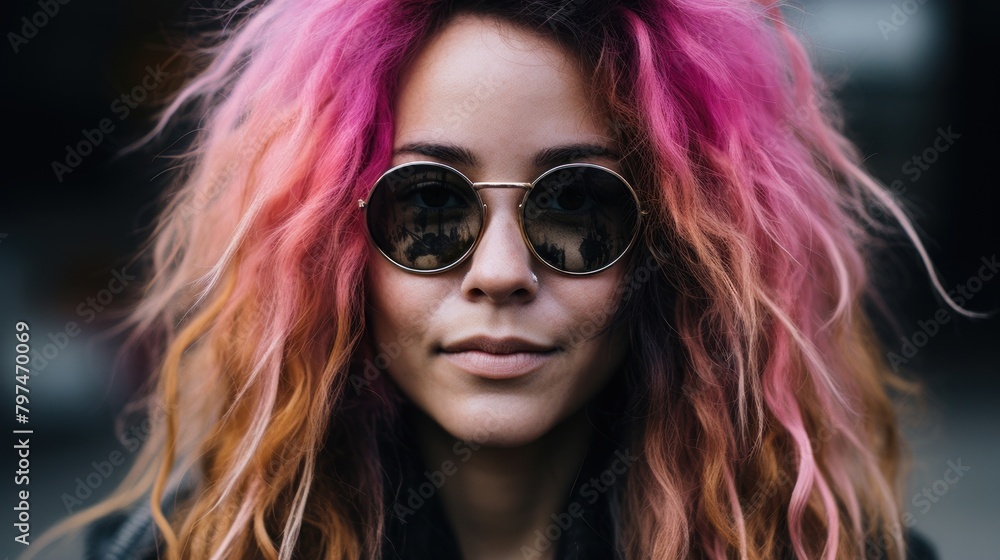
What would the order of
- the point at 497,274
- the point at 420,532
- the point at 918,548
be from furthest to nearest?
the point at 918,548
the point at 420,532
the point at 497,274

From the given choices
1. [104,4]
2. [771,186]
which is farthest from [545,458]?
[104,4]

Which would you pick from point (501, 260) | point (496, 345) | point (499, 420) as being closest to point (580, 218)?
point (501, 260)

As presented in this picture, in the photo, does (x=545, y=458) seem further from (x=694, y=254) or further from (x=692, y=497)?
(x=694, y=254)

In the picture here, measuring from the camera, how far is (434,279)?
1.37 metres

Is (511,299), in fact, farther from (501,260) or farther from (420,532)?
(420,532)

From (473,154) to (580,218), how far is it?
22 centimetres

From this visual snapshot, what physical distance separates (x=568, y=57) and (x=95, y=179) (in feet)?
10.8

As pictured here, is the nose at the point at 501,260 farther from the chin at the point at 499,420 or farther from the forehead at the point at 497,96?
the chin at the point at 499,420

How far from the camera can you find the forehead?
1337mm

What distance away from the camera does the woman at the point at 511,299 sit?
137 centimetres

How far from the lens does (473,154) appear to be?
1.34 meters

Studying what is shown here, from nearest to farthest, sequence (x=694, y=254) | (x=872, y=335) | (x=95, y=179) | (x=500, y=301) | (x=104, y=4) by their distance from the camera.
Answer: (x=500, y=301) → (x=694, y=254) → (x=872, y=335) → (x=104, y=4) → (x=95, y=179)

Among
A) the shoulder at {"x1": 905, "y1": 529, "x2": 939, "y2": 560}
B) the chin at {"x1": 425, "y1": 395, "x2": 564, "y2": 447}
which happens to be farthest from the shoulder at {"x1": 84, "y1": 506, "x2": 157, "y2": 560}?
the shoulder at {"x1": 905, "y1": 529, "x2": 939, "y2": 560}

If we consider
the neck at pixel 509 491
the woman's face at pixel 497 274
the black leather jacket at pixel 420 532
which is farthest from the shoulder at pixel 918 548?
the woman's face at pixel 497 274
